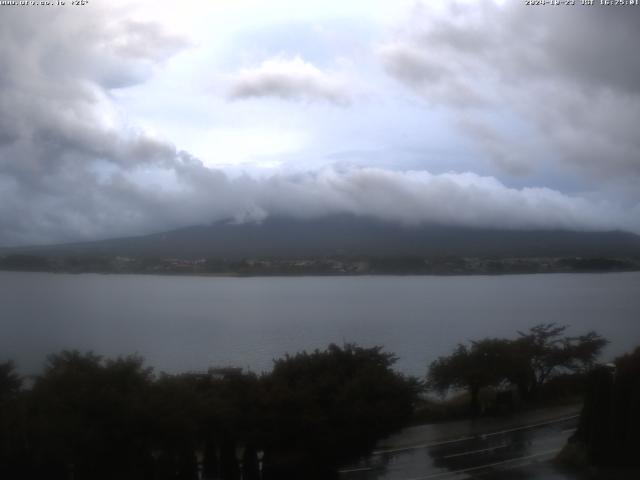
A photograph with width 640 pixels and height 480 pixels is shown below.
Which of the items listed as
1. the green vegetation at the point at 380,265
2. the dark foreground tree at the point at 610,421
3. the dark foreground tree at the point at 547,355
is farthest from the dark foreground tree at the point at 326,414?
the green vegetation at the point at 380,265

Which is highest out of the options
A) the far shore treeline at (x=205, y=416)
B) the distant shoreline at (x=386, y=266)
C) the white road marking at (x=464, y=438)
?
the distant shoreline at (x=386, y=266)

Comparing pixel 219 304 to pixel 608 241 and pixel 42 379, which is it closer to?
pixel 42 379

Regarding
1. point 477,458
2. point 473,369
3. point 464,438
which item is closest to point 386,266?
point 473,369

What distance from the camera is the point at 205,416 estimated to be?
39.8 ft

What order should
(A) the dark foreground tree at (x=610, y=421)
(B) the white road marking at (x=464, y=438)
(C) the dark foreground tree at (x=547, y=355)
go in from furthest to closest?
(C) the dark foreground tree at (x=547, y=355)
(B) the white road marking at (x=464, y=438)
(A) the dark foreground tree at (x=610, y=421)

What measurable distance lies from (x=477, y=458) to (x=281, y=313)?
762 inches

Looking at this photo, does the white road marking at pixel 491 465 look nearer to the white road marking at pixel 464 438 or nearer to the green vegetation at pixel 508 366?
the white road marking at pixel 464 438

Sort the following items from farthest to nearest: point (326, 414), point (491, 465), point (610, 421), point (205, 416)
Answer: point (491, 465)
point (610, 421)
point (326, 414)
point (205, 416)

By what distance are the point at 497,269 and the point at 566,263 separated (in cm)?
398

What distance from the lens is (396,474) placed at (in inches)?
513

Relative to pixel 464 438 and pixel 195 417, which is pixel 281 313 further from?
pixel 195 417

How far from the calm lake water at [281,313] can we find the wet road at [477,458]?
6.52 m

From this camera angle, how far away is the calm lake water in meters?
21.5

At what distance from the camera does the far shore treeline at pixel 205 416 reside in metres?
10.5
